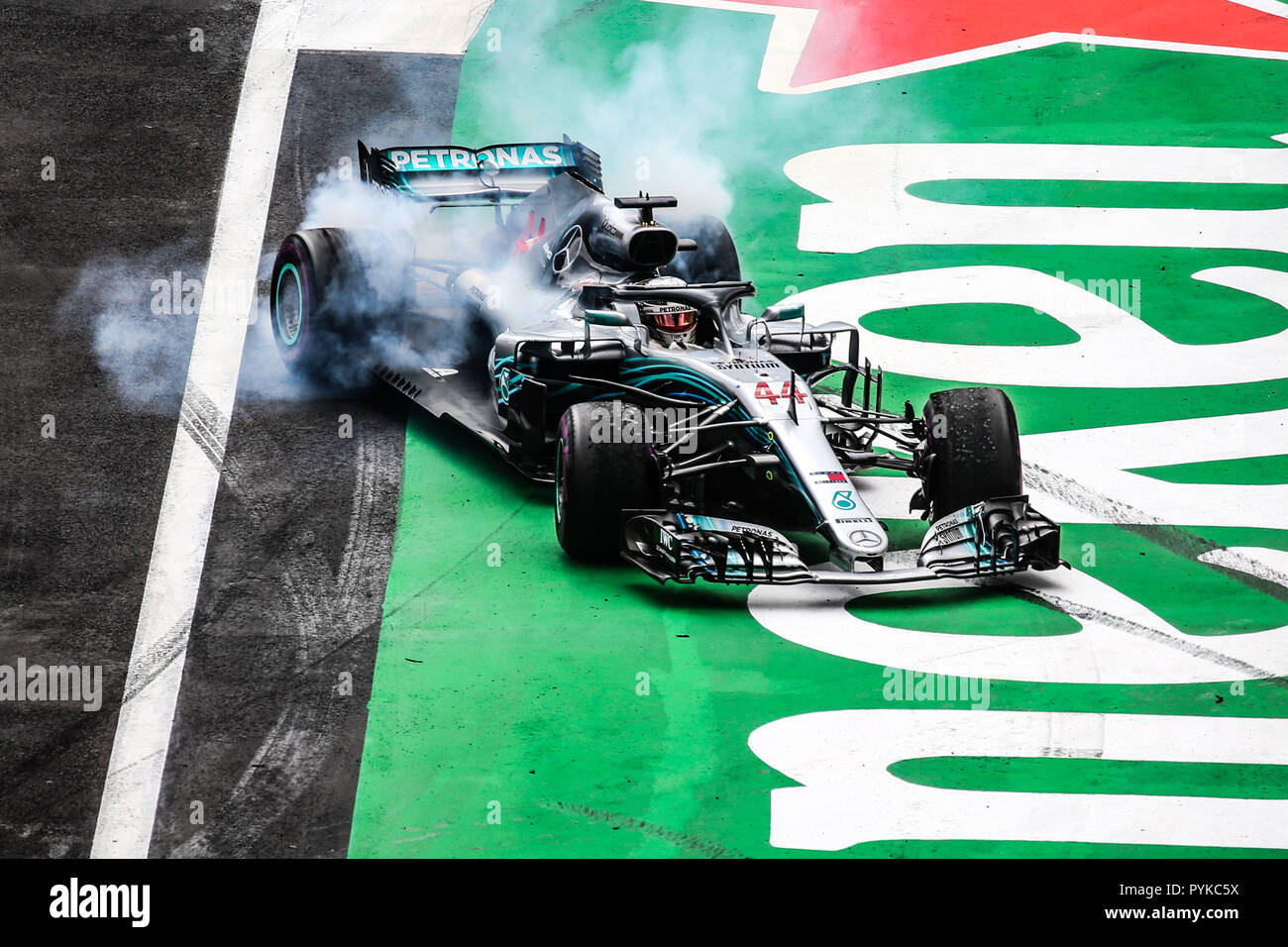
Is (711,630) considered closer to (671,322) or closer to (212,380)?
(671,322)

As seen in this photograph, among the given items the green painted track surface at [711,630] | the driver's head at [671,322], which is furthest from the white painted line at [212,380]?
the driver's head at [671,322]

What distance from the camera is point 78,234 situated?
15.6m

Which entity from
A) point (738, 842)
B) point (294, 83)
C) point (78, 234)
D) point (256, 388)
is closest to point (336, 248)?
point (256, 388)

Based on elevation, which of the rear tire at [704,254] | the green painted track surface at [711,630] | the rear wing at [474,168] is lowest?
the green painted track surface at [711,630]

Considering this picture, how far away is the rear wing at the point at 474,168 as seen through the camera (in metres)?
13.9

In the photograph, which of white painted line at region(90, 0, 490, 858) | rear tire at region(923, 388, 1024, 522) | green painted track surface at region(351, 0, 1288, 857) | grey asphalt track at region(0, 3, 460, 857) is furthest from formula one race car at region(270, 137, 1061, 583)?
white painted line at region(90, 0, 490, 858)

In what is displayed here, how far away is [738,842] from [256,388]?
691 centimetres

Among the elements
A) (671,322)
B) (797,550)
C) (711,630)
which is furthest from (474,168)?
(711,630)

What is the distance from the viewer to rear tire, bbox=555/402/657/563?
10.8 m

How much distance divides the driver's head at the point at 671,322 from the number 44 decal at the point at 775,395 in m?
0.99

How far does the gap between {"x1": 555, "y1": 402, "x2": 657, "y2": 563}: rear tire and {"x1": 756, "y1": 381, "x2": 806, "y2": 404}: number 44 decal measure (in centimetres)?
78

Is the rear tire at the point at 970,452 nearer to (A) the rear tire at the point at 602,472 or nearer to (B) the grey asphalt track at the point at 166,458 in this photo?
(A) the rear tire at the point at 602,472

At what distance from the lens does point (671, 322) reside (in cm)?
1192
